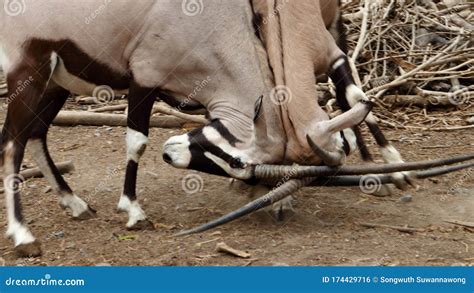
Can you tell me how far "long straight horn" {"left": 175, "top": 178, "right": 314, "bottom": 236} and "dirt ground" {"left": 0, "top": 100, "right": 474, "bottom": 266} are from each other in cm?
19

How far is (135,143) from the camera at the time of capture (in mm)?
5941

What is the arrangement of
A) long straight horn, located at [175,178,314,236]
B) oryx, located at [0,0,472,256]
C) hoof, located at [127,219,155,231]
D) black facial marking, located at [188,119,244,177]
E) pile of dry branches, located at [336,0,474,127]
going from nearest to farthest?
long straight horn, located at [175,178,314,236], black facial marking, located at [188,119,244,177], oryx, located at [0,0,472,256], hoof, located at [127,219,155,231], pile of dry branches, located at [336,0,474,127]

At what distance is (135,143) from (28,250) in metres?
1.08

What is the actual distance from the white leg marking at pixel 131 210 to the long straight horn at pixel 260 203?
1.99 ft

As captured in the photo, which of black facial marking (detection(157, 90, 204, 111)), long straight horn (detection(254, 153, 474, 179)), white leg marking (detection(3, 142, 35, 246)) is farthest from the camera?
black facial marking (detection(157, 90, 204, 111))

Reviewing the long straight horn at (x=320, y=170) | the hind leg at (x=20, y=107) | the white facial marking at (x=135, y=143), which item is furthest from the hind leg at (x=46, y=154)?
the long straight horn at (x=320, y=170)

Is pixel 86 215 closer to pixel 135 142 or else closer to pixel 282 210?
pixel 135 142

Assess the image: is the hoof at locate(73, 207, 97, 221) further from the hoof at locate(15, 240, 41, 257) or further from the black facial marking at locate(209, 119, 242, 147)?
the black facial marking at locate(209, 119, 242, 147)

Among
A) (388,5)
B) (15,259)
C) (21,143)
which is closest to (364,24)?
(388,5)

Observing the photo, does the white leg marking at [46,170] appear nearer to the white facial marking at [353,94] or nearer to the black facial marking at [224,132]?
the black facial marking at [224,132]

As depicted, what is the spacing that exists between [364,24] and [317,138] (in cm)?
381

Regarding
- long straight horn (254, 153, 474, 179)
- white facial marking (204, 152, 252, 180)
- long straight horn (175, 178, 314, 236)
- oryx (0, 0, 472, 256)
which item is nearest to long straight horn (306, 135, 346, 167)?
long straight horn (254, 153, 474, 179)

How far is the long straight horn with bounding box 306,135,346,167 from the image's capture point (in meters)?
5.10

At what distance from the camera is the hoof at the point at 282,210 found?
19.0ft
